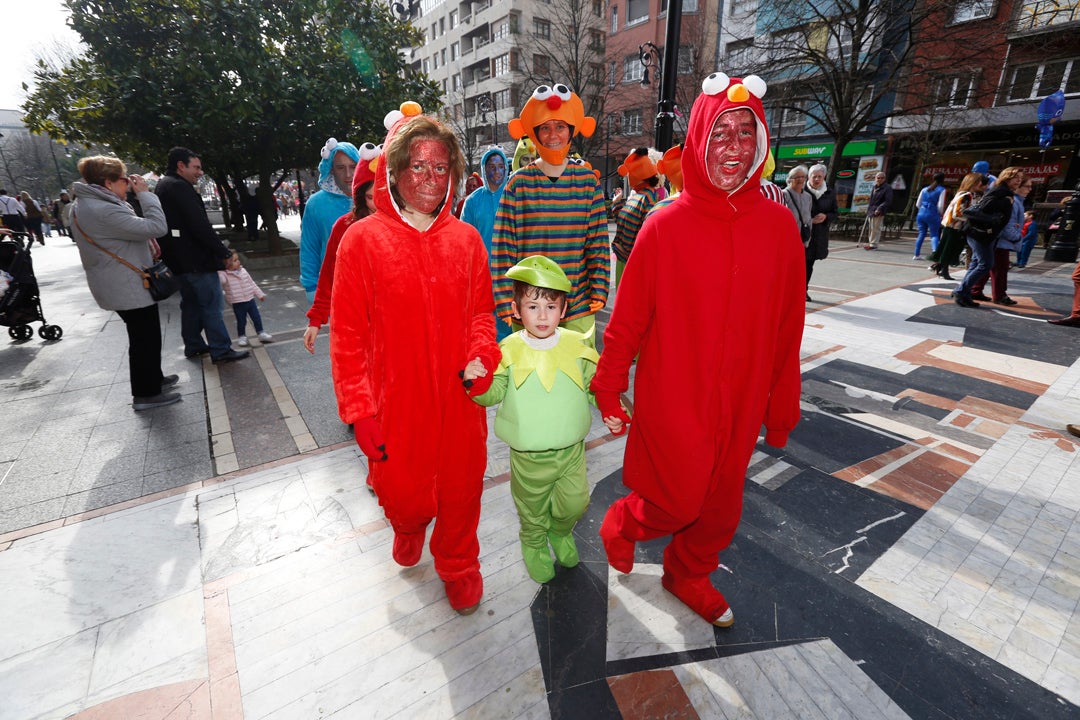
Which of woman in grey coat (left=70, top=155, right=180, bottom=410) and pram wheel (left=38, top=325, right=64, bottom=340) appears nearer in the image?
woman in grey coat (left=70, top=155, right=180, bottom=410)

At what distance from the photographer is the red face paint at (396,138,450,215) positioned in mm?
1923

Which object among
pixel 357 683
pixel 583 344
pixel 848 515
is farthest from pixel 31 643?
pixel 848 515

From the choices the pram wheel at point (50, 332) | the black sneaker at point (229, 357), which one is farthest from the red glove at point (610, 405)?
Result: the pram wheel at point (50, 332)

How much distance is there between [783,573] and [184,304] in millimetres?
6528

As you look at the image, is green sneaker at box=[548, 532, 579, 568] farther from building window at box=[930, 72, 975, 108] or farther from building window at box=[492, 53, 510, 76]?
building window at box=[492, 53, 510, 76]

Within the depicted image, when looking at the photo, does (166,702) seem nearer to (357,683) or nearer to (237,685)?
(237,685)

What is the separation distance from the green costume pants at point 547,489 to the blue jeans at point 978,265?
27.6 feet

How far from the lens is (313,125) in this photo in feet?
40.0

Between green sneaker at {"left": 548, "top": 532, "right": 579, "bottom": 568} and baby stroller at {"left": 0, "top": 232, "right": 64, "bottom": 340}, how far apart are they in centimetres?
789

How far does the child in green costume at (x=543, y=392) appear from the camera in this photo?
2.19 meters

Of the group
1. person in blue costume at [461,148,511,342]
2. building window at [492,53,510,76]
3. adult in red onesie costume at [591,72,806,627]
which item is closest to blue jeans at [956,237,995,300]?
person in blue costume at [461,148,511,342]

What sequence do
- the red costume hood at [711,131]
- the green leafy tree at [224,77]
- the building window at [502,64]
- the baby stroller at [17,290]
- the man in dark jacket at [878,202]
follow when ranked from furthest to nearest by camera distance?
the building window at [502,64] → the man in dark jacket at [878,202] → the green leafy tree at [224,77] → the baby stroller at [17,290] → the red costume hood at [711,131]

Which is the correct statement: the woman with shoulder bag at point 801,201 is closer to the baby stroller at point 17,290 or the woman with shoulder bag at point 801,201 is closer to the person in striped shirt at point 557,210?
the person in striped shirt at point 557,210

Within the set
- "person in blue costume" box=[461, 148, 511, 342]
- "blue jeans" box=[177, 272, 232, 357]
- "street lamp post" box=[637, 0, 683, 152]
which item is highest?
"street lamp post" box=[637, 0, 683, 152]
